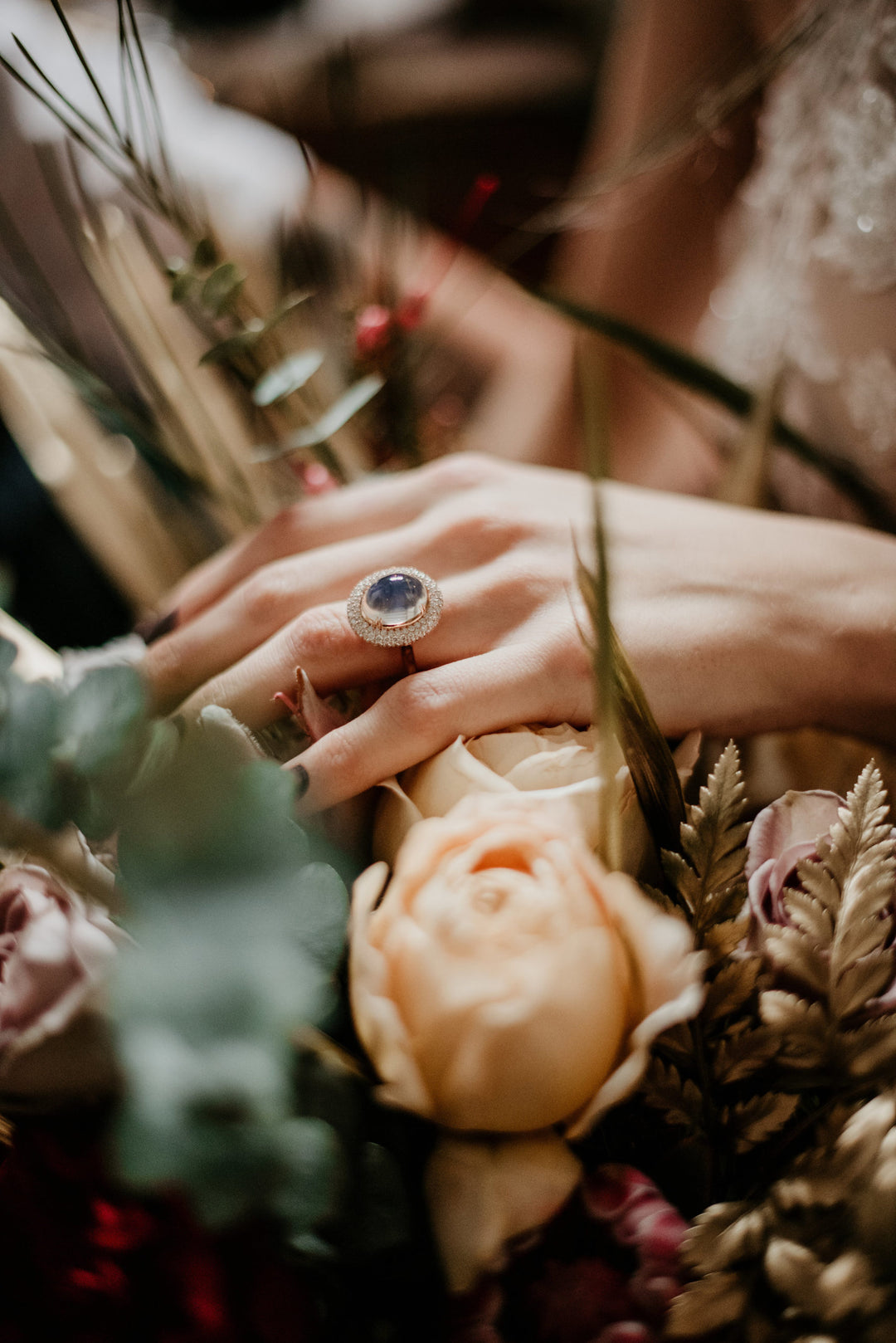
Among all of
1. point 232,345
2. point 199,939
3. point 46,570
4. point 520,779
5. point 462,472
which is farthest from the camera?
point 46,570

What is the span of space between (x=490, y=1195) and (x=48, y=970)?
14cm

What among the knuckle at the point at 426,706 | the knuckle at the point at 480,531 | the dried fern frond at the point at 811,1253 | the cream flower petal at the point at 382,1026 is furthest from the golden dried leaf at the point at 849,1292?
the knuckle at the point at 480,531

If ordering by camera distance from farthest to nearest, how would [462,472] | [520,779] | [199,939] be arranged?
[462,472] < [520,779] < [199,939]

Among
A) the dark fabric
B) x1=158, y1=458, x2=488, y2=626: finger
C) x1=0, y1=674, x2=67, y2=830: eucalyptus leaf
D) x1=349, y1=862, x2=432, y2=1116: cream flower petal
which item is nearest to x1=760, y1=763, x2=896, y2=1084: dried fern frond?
x1=349, y1=862, x2=432, y2=1116: cream flower petal

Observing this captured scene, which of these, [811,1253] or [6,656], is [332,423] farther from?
[811,1253]

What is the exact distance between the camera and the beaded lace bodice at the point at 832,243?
1.81ft

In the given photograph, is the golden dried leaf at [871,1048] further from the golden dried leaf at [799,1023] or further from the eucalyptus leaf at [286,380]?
the eucalyptus leaf at [286,380]

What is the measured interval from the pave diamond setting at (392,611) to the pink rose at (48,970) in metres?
0.17

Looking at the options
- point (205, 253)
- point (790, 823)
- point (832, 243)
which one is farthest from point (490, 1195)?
point (832, 243)

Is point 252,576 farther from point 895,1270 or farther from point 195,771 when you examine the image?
point 895,1270

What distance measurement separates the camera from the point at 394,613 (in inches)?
14.2

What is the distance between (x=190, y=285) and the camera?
38cm

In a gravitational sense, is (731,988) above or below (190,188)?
below

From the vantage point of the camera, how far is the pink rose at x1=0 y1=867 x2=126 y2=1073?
22 cm
